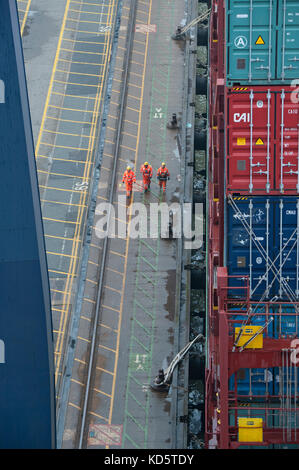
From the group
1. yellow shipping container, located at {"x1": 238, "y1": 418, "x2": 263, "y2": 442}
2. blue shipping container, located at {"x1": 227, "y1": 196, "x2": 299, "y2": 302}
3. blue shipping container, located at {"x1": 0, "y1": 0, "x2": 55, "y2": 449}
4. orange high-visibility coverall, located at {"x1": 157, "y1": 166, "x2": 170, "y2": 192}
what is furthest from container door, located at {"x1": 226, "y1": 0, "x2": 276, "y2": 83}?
orange high-visibility coverall, located at {"x1": 157, "y1": 166, "x2": 170, "y2": 192}

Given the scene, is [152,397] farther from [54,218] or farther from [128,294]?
[54,218]

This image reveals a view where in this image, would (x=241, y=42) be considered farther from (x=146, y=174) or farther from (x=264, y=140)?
Result: (x=146, y=174)

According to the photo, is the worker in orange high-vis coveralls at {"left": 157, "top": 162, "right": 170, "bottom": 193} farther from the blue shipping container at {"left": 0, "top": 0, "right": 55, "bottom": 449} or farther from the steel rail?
the blue shipping container at {"left": 0, "top": 0, "right": 55, "bottom": 449}

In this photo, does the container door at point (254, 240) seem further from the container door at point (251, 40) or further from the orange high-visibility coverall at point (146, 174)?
the orange high-visibility coverall at point (146, 174)

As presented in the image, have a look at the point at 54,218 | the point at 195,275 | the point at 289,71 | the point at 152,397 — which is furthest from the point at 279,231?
the point at 54,218

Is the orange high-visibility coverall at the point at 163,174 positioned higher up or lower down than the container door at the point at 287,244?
higher up

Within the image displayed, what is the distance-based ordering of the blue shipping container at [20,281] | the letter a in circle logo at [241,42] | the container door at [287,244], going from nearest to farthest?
the blue shipping container at [20,281] → the container door at [287,244] → the letter a in circle logo at [241,42]

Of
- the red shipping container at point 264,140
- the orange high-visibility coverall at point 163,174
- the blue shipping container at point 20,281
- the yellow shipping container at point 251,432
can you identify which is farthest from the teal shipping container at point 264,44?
the orange high-visibility coverall at point 163,174
